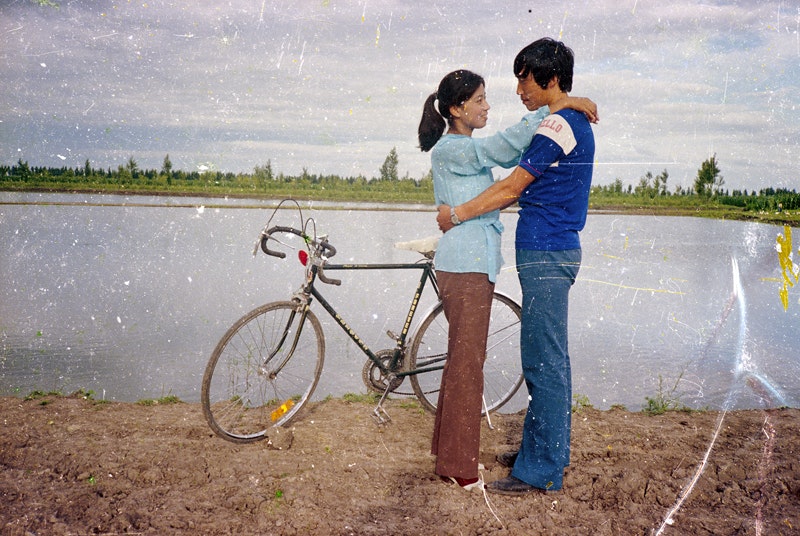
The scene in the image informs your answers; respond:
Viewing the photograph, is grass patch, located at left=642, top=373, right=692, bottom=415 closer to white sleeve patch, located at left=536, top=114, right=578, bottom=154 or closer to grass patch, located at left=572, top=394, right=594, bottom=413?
grass patch, located at left=572, top=394, right=594, bottom=413

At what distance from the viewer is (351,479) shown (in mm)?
3684

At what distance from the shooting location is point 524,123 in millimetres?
3250

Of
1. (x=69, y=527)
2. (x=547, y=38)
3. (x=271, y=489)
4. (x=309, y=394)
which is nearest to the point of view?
(x=69, y=527)

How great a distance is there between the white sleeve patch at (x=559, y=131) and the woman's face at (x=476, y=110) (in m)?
0.39

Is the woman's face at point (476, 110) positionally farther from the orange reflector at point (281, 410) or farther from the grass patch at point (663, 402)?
the grass patch at point (663, 402)

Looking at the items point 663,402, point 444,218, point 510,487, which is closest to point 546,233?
point 444,218

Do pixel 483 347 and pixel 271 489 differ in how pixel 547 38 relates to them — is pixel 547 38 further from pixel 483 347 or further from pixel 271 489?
pixel 271 489

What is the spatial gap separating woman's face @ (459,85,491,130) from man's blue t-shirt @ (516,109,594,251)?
0.39 m

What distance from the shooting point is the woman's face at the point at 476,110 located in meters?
3.38

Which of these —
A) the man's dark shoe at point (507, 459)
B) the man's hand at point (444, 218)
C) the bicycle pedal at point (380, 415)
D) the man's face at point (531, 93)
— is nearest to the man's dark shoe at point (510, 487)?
the man's dark shoe at point (507, 459)

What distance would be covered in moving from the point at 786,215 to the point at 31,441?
627 cm

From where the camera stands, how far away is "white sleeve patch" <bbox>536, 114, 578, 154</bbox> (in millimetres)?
3145

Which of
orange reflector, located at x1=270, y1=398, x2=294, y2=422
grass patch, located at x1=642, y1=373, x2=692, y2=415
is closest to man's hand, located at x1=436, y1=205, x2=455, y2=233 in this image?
orange reflector, located at x1=270, y1=398, x2=294, y2=422

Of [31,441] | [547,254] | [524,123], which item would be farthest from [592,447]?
[31,441]
